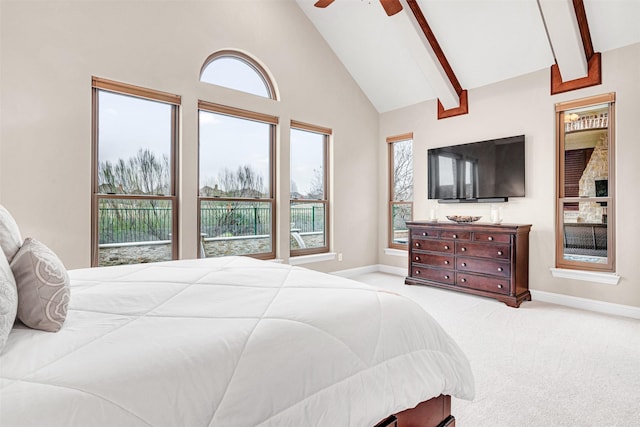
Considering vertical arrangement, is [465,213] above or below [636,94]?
below

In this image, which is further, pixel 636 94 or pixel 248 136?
pixel 248 136

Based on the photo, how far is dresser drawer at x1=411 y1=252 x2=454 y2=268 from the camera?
165 inches

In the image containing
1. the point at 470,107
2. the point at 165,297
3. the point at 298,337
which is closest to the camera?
the point at 298,337

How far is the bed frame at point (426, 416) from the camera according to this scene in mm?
1165

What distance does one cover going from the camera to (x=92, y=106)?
298 cm

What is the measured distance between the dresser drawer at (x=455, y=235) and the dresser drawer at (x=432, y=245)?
76 mm

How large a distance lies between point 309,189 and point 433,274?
2.01m

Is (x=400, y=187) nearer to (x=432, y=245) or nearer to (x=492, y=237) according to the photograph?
(x=432, y=245)

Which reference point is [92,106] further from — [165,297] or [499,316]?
[499,316]

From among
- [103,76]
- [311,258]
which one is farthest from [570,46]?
[103,76]

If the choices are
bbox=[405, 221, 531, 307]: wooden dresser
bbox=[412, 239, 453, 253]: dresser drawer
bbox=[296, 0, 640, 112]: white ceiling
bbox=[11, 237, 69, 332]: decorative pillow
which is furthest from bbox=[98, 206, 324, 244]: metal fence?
bbox=[11, 237, 69, 332]: decorative pillow

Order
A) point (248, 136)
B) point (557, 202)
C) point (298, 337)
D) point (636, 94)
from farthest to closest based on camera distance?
point (248, 136) < point (557, 202) < point (636, 94) < point (298, 337)

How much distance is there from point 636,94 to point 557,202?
4.03 ft

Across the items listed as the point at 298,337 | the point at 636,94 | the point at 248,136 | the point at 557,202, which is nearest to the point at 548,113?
the point at 636,94
